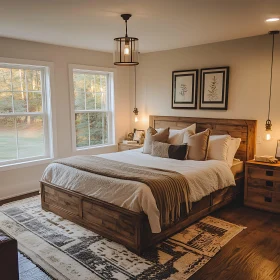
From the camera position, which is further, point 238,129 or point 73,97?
point 73,97

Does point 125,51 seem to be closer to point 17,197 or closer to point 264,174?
point 264,174

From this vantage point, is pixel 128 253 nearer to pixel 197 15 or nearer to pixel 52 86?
pixel 197 15

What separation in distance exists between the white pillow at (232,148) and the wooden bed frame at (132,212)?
15 cm

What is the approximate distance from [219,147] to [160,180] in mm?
1455

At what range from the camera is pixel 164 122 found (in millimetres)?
5277

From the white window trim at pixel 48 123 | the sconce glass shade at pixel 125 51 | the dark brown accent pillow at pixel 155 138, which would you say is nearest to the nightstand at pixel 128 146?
the dark brown accent pillow at pixel 155 138

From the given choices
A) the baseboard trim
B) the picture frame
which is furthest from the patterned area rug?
the picture frame

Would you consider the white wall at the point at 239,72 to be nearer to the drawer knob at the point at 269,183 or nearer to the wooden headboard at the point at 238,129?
the wooden headboard at the point at 238,129

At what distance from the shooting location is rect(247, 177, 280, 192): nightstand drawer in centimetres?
370

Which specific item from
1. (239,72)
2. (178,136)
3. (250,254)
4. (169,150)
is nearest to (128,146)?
(178,136)

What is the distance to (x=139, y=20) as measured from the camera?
323 cm

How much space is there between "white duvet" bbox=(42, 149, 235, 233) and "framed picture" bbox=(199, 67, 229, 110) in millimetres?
1170

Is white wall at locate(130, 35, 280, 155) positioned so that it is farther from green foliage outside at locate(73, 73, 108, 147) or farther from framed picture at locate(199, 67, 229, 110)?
green foliage outside at locate(73, 73, 108, 147)

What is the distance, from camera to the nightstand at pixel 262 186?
3.71 meters
